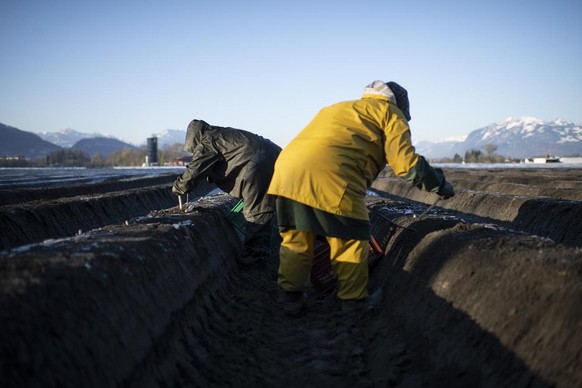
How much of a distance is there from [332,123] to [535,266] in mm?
2155

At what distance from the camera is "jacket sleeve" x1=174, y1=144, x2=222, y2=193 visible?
657 centimetres

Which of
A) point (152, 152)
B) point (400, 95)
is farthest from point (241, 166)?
point (152, 152)

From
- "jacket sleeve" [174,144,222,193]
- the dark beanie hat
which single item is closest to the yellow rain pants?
the dark beanie hat

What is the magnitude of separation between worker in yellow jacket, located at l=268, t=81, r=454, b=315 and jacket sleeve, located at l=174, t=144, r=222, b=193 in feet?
→ 6.91

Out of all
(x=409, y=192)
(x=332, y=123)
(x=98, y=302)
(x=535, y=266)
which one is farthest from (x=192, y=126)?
(x=409, y=192)

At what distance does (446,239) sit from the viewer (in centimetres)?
448

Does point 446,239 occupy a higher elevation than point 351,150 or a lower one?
lower

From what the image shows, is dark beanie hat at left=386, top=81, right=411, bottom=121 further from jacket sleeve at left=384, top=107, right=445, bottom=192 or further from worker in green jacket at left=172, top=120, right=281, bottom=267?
worker in green jacket at left=172, top=120, right=281, bottom=267

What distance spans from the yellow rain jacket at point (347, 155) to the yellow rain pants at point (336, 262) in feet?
1.04

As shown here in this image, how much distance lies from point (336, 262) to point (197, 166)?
2.81 meters

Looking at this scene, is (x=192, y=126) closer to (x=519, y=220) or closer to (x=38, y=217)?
(x=38, y=217)

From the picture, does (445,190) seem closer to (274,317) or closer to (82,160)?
(274,317)

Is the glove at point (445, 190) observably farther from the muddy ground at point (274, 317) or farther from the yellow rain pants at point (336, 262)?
the yellow rain pants at point (336, 262)

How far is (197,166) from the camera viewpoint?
6.60 m
